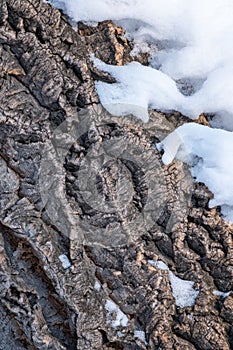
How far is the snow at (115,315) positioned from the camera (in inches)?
72.1

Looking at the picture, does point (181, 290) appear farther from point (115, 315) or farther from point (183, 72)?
point (183, 72)

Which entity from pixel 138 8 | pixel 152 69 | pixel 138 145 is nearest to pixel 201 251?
pixel 138 145

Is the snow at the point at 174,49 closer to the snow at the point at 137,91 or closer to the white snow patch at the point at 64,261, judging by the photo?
the snow at the point at 137,91

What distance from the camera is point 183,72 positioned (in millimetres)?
1965

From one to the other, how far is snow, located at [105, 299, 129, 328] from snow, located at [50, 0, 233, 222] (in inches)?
22.8

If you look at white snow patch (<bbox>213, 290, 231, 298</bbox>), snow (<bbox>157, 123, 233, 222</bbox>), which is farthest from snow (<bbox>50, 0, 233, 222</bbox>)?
white snow patch (<bbox>213, 290, 231, 298</bbox>)

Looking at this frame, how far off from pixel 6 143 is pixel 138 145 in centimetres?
53

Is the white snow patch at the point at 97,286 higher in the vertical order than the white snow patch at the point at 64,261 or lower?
lower

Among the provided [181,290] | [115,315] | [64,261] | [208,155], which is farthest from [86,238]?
[208,155]

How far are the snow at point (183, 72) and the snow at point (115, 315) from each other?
0.58m

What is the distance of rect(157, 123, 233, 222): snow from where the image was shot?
1893mm

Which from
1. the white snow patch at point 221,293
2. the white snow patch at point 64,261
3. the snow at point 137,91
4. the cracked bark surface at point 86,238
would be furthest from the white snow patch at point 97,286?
the snow at point 137,91

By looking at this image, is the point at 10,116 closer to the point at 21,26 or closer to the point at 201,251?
the point at 21,26

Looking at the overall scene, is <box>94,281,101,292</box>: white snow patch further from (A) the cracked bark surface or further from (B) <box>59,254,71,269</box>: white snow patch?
(B) <box>59,254,71,269</box>: white snow patch
